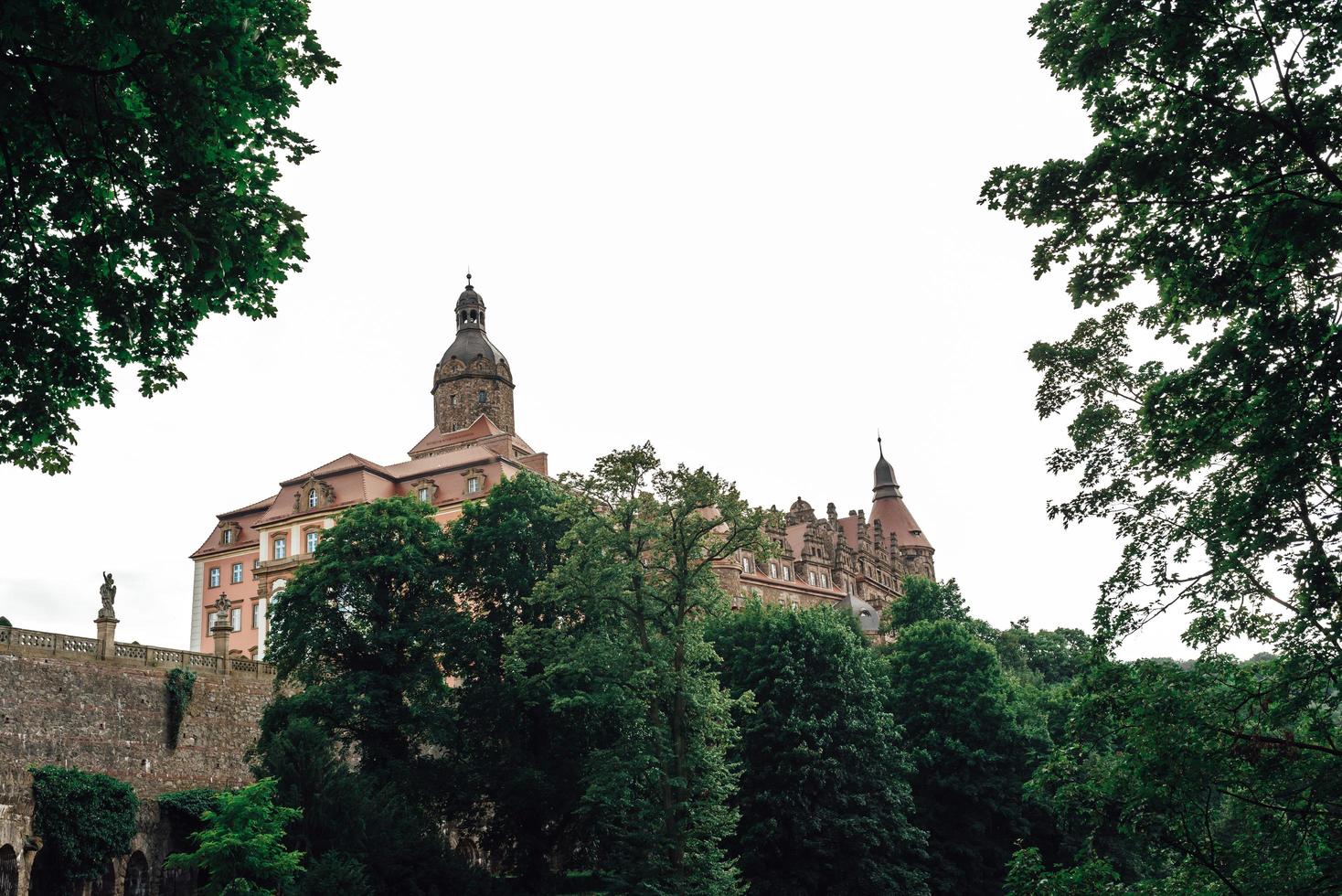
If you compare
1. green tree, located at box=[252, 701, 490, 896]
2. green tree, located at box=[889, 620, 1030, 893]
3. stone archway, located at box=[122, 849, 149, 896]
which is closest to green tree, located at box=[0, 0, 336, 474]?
green tree, located at box=[252, 701, 490, 896]

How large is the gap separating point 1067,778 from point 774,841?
18888mm

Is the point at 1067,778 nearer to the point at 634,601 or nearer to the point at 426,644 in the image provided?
the point at 634,601

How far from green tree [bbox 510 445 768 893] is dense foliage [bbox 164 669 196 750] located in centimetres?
978

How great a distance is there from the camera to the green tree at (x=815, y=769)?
3416 centimetres

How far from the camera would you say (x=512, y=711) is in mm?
33156

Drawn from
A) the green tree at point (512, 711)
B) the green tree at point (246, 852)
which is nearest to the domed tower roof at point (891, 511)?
the green tree at point (512, 711)

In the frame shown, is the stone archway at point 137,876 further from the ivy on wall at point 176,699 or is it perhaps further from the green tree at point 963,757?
the green tree at point 963,757

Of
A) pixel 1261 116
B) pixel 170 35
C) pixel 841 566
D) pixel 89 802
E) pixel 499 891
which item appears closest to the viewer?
pixel 170 35

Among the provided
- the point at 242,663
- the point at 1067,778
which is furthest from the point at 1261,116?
the point at 242,663

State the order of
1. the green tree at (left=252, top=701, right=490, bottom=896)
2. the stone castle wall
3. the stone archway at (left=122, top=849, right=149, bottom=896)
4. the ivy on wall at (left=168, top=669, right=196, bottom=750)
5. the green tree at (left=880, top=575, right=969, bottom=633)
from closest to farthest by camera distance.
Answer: the green tree at (left=252, top=701, right=490, bottom=896) < the stone castle wall < the stone archway at (left=122, top=849, right=149, bottom=896) < the ivy on wall at (left=168, top=669, right=196, bottom=750) < the green tree at (left=880, top=575, right=969, bottom=633)

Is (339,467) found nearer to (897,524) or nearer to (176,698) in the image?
(176,698)

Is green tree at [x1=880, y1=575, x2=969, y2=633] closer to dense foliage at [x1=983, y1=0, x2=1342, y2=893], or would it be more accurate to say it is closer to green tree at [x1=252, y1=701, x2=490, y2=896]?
green tree at [x1=252, y1=701, x2=490, y2=896]

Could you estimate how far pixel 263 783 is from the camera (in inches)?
953

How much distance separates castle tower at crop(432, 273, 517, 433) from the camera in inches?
3098
